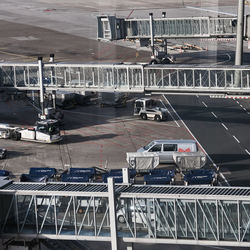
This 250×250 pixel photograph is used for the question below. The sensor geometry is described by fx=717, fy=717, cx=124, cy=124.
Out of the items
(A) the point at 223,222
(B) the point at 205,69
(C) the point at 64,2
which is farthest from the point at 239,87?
(C) the point at 64,2

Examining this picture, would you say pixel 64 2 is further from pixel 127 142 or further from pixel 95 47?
pixel 127 142

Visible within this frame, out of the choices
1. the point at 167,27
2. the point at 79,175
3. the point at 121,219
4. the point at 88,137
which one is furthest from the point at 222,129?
the point at 121,219

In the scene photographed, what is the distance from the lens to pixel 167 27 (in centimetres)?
10381

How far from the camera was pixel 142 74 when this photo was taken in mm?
70125

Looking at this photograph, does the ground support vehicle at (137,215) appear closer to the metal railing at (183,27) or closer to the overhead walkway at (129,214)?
the overhead walkway at (129,214)

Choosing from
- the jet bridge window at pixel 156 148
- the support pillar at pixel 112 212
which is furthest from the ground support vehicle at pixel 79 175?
the support pillar at pixel 112 212

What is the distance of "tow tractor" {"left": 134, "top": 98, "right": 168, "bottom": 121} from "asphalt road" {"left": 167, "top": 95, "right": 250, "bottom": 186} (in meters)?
2.52

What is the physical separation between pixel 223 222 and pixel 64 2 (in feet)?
448

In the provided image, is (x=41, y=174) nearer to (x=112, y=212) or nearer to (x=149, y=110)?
(x=112, y=212)

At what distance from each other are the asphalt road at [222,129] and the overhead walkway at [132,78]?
15.1 feet

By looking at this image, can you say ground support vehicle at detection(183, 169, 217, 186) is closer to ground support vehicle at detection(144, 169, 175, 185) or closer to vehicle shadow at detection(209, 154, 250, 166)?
ground support vehicle at detection(144, 169, 175, 185)

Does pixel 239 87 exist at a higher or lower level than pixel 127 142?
higher

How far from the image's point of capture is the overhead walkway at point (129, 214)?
109 ft

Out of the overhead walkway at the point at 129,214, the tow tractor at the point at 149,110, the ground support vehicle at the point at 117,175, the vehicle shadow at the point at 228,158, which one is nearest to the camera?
the overhead walkway at the point at 129,214
